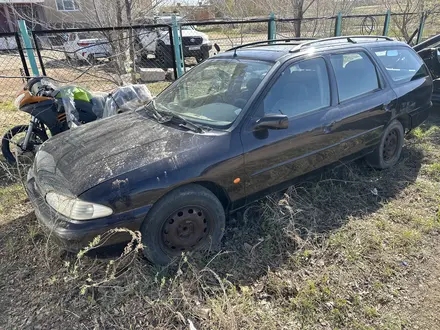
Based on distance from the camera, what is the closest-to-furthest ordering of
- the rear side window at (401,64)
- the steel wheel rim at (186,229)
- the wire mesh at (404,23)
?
the steel wheel rim at (186,229) < the rear side window at (401,64) < the wire mesh at (404,23)

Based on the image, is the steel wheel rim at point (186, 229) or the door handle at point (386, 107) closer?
the steel wheel rim at point (186, 229)

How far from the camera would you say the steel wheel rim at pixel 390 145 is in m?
4.13

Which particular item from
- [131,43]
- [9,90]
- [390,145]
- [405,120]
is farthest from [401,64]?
[9,90]

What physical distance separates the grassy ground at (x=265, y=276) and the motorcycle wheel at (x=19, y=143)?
3.66 feet

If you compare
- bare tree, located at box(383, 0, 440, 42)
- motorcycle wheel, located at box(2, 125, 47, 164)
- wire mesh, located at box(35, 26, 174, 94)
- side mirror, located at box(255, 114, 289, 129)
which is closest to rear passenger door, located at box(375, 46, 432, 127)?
side mirror, located at box(255, 114, 289, 129)

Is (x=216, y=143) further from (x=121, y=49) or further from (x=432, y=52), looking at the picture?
(x=432, y=52)

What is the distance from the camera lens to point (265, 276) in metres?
2.62

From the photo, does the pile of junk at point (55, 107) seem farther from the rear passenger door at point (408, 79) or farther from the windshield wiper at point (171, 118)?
the rear passenger door at point (408, 79)

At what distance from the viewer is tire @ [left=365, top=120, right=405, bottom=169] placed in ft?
13.3

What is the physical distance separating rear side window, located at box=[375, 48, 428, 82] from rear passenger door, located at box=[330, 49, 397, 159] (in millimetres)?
256

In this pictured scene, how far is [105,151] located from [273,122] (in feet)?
4.60

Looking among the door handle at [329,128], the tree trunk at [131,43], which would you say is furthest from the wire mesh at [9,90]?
the door handle at [329,128]

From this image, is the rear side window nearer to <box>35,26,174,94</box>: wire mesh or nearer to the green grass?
<box>35,26,174,94</box>: wire mesh

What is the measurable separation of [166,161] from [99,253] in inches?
32.0
